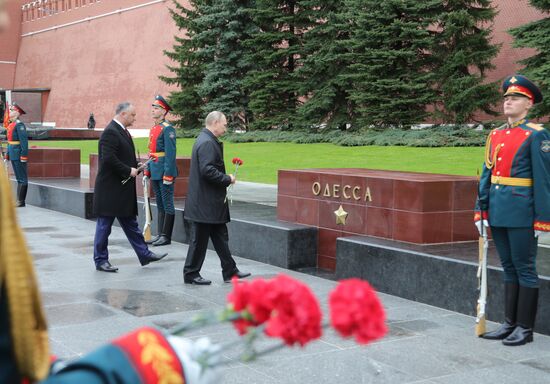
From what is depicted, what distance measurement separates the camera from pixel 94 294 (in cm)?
700

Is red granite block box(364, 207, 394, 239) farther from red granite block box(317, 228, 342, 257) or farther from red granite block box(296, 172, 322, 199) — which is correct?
red granite block box(296, 172, 322, 199)

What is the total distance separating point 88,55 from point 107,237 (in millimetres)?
44199

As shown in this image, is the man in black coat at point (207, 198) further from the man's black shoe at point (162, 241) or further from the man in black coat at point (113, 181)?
the man's black shoe at point (162, 241)

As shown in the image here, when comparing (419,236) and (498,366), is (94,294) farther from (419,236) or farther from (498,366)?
(498,366)

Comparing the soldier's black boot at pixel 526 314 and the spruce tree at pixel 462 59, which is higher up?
the spruce tree at pixel 462 59

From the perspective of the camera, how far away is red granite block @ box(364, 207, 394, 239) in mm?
7629

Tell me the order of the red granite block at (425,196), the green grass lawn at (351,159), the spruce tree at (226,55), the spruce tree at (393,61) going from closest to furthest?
the red granite block at (425,196) < the green grass lawn at (351,159) < the spruce tree at (393,61) < the spruce tree at (226,55)

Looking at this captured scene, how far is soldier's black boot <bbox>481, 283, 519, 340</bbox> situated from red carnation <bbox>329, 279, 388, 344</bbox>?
4.37 metres

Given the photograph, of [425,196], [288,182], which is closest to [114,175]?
[288,182]

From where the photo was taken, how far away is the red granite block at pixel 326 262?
834cm

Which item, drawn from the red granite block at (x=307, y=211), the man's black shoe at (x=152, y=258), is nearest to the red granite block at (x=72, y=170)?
the man's black shoe at (x=152, y=258)

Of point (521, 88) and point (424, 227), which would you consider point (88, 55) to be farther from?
point (521, 88)

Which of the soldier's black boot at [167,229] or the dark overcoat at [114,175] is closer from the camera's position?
the dark overcoat at [114,175]

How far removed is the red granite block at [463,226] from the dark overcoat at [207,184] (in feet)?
7.18
